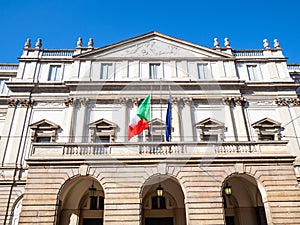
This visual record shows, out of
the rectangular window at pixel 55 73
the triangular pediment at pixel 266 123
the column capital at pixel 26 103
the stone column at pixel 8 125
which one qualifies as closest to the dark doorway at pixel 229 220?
the triangular pediment at pixel 266 123

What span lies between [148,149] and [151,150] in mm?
171

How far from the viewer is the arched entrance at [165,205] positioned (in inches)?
661

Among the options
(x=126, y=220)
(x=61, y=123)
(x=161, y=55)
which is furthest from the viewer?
(x=161, y=55)

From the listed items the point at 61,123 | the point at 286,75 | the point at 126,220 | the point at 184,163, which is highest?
the point at 286,75

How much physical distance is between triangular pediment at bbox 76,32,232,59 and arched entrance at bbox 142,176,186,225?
12487 millimetres

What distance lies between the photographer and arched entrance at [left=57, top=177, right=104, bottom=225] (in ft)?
54.2

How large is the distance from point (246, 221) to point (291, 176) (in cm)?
517

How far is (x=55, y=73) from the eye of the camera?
2397 cm

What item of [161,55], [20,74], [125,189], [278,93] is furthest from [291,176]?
[20,74]

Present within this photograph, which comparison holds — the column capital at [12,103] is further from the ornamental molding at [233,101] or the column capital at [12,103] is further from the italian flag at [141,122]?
the ornamental molding at [233,101]

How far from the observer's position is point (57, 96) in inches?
881

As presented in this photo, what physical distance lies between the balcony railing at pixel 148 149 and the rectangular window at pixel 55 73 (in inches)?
425

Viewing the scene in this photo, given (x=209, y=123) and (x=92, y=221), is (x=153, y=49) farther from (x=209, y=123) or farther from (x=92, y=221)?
(x=92, y=221)

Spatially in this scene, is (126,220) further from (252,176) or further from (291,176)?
(291,176)
